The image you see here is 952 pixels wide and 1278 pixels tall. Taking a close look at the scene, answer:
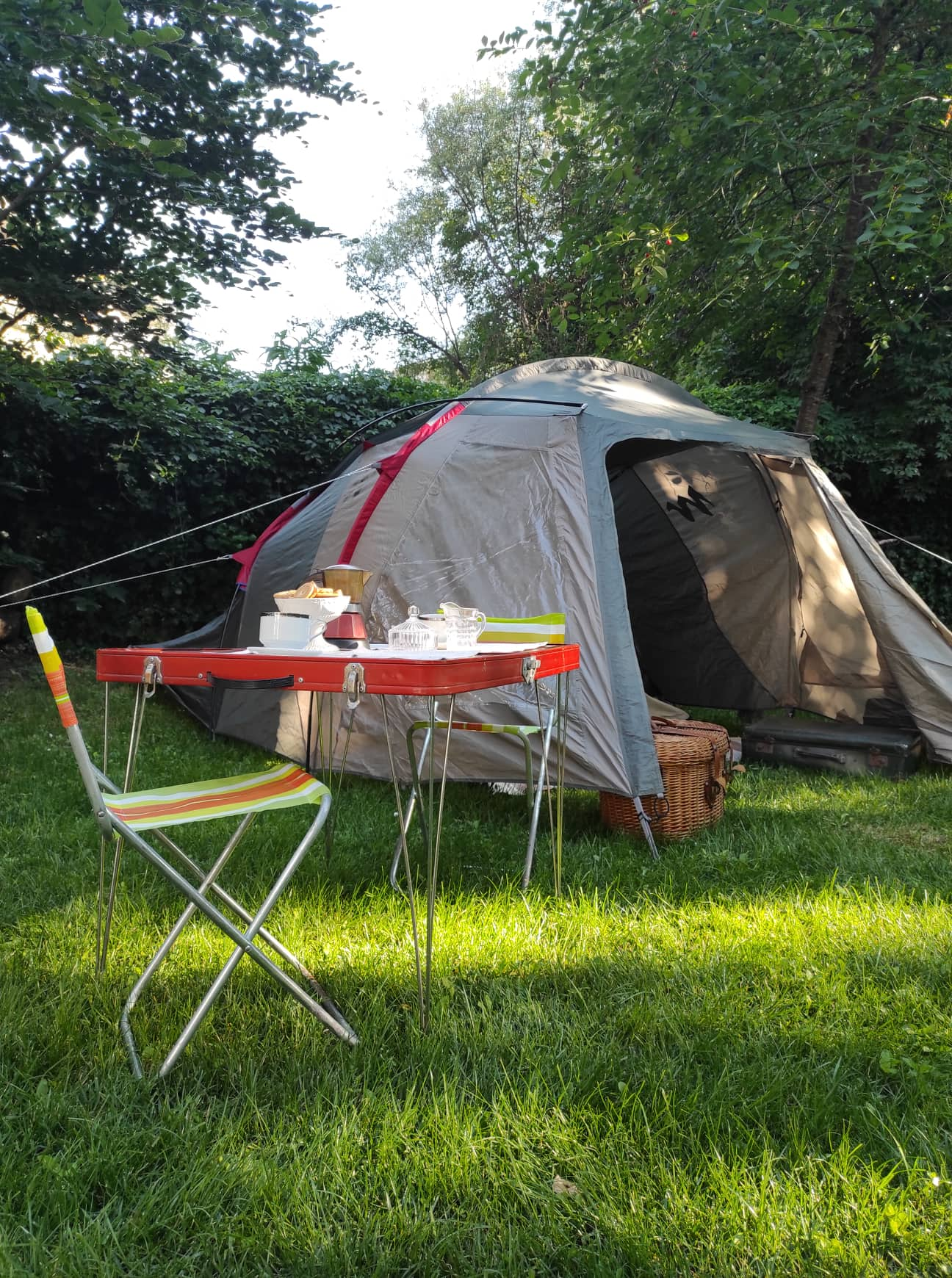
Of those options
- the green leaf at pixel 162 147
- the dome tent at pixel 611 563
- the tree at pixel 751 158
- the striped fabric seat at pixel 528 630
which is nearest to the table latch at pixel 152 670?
the striped fabric seat at pixel 528 630

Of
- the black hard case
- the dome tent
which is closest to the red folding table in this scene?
Result: the dome tent

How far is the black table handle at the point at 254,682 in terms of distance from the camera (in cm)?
177

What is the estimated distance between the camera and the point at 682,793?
341 centimetres

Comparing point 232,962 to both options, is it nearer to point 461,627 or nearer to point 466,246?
point 461,627

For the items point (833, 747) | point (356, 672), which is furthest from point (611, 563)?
point (356, 672)

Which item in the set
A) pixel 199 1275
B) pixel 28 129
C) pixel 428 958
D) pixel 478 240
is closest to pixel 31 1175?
pixel 199 1275

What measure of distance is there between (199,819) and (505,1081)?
2.61ft

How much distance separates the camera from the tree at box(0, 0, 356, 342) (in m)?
4.27

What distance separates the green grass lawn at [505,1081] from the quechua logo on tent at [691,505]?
2.87 m

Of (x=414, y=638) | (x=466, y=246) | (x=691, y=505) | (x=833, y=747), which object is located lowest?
(x=833, y=747)

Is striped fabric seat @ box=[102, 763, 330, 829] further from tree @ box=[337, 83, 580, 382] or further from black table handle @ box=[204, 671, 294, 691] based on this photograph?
tree @ box=[337, 83, 580, 382]

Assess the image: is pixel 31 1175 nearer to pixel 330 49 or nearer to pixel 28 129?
pixel 28 129

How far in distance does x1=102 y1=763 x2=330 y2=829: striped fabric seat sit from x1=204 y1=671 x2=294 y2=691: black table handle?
24 centimetres

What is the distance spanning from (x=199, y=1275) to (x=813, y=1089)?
45.5 inches
